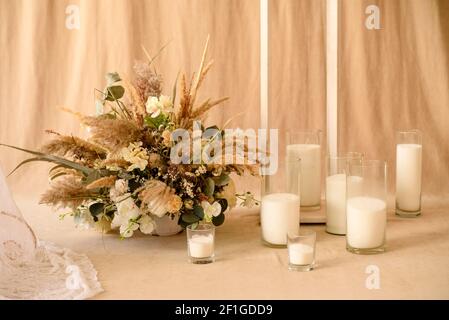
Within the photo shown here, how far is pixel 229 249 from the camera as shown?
1652 mm

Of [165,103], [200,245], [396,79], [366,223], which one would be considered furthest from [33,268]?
[396,79]

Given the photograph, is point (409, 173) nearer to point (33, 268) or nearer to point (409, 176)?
point (409, 176)

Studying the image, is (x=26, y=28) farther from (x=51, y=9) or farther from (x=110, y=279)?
(x=110, y=279)

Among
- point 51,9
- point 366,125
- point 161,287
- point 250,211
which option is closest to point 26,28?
point 51,9

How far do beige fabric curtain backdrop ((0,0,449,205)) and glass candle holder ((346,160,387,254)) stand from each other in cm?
64

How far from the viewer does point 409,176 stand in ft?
6.22

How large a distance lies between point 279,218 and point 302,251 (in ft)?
0.52

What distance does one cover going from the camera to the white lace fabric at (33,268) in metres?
1.36

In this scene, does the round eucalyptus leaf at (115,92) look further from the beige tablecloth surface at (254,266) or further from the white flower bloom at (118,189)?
the beige tablecloth surface at (254,266)

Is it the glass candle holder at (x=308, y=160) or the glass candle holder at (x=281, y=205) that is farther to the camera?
the glass candle holder at (x=308, y=160)

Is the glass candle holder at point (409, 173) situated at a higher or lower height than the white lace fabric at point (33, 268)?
higher

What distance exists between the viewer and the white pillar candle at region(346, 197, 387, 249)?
62.4 inches

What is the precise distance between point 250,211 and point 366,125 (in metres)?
0.54

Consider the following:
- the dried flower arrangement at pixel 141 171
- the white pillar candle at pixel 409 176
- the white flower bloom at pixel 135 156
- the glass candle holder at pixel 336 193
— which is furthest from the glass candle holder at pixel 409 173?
the white flower bloom at pixel 135 156
